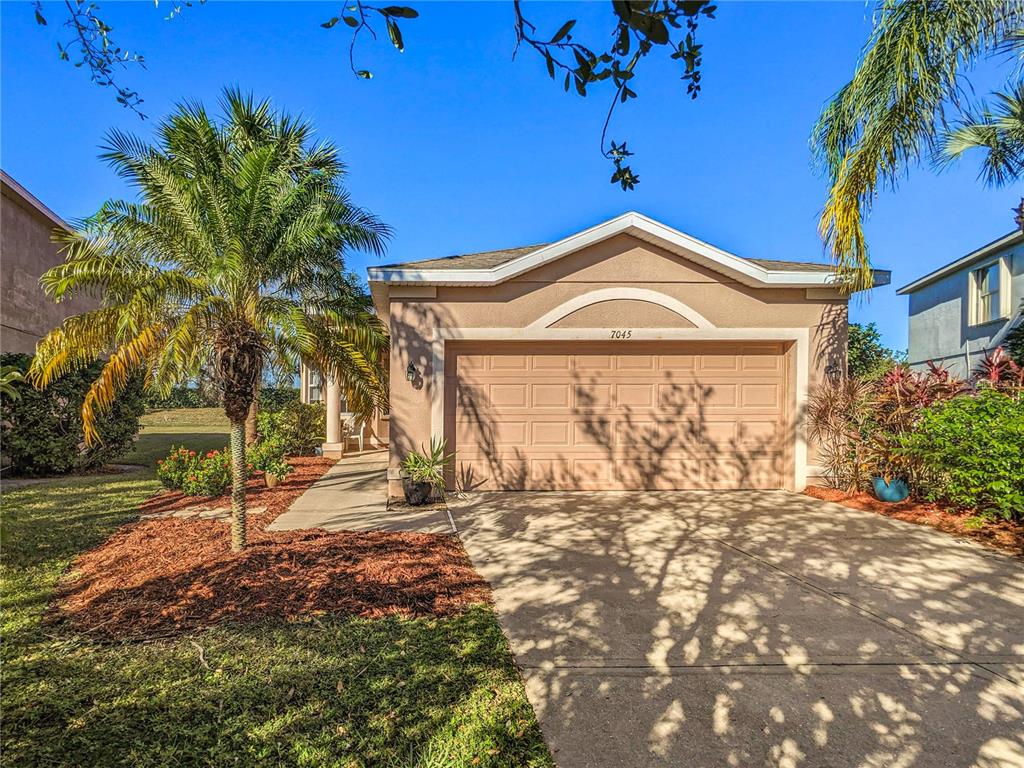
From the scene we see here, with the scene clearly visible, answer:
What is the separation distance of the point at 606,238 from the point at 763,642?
6.60 meters

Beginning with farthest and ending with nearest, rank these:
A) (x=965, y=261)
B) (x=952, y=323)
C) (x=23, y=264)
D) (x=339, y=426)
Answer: (x=952, y=323), (x=965, y=261), (x=339, y=426), (x=23, y=264)

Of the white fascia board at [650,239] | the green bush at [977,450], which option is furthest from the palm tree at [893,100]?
the green bush at [977,450]

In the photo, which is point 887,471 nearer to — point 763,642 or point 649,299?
point 649,299

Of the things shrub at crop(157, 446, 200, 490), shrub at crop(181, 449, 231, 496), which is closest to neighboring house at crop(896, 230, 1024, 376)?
shrub at crop(181, 449, 231, 496)

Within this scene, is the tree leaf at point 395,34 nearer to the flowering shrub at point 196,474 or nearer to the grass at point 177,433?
the flowering shrub at point 196,474

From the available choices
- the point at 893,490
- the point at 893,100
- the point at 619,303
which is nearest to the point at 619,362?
the point at 619,303

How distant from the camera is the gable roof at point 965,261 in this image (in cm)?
1399

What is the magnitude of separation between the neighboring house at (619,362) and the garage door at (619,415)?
24 millimetres

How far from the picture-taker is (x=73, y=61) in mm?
2682

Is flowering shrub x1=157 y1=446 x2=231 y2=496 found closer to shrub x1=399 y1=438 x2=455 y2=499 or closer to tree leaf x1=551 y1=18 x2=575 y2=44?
shrub x1=399 y1=438 x2=455 y2=499

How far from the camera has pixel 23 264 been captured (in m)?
12.4

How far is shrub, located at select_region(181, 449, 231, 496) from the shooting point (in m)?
8.16

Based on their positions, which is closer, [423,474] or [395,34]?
[395,34]

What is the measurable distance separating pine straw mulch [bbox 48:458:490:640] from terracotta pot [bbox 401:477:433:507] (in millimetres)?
1657
